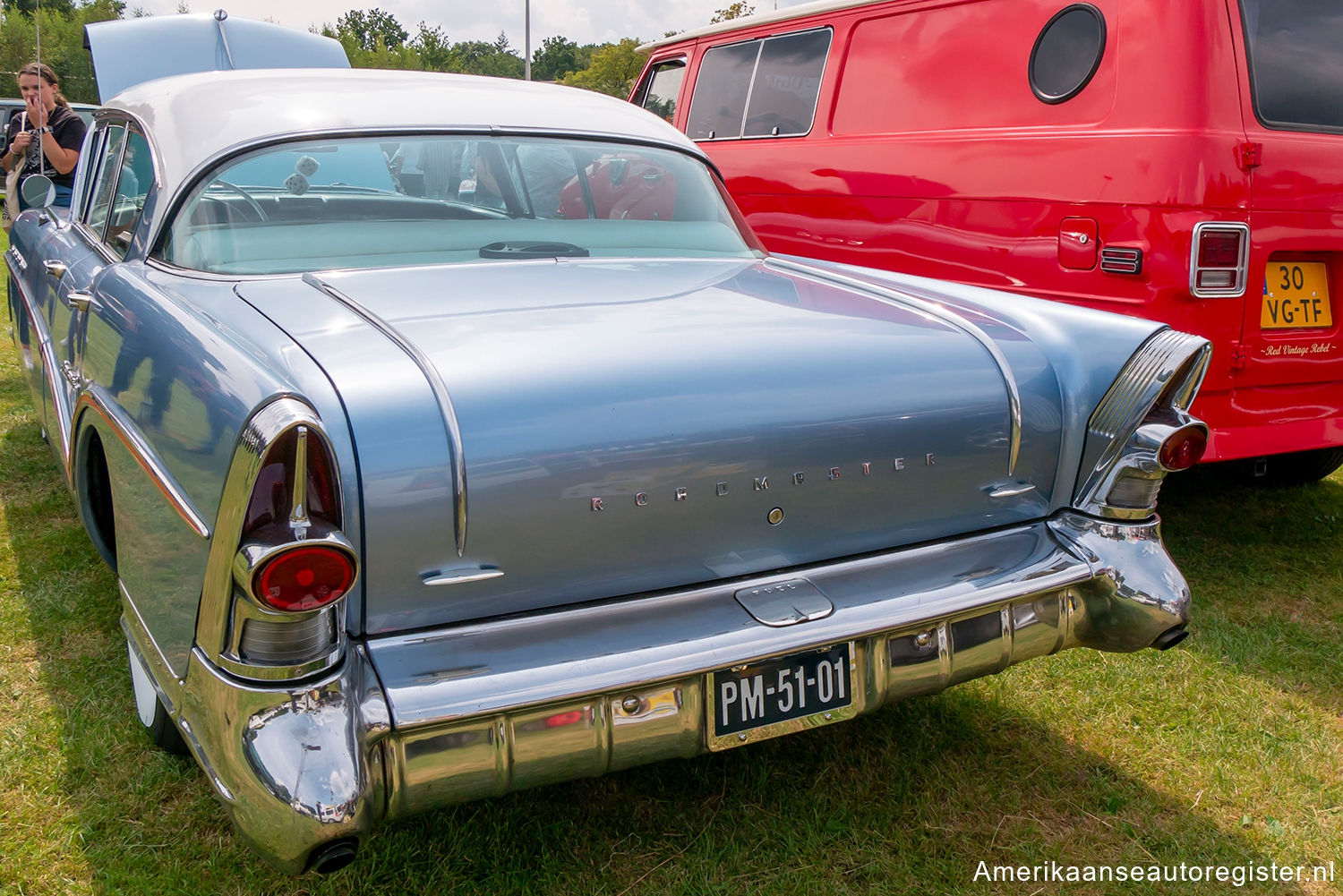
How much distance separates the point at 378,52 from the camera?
61.4m

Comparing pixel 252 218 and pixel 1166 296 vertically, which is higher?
pixel 252 218

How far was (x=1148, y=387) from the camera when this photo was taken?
7.40 ft

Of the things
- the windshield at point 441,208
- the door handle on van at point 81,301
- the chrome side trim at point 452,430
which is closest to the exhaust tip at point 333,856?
the chrome side trim at point 452,430

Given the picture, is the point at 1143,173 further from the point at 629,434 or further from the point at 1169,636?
the point at 629,434

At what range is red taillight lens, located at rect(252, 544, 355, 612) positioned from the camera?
1562mm

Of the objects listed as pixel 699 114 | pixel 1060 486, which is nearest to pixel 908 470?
pixel 1060 486

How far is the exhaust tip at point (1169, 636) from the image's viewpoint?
2.30 meters

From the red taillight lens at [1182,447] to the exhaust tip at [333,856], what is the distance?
177 cm

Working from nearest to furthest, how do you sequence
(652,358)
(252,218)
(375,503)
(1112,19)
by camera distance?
(375,503), (652,358), (252,218), (1112,19)

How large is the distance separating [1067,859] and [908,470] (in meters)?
0.95

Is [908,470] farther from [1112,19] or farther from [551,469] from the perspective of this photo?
[1112,19]

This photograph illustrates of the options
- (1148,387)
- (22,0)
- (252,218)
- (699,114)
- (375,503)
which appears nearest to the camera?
(375,503)

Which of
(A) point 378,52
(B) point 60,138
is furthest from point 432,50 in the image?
(B) point 60,138

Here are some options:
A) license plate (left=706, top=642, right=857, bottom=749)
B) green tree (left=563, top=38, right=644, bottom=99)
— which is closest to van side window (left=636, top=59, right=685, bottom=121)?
license plate (left=706, top=642, right=857, bottom=749)
